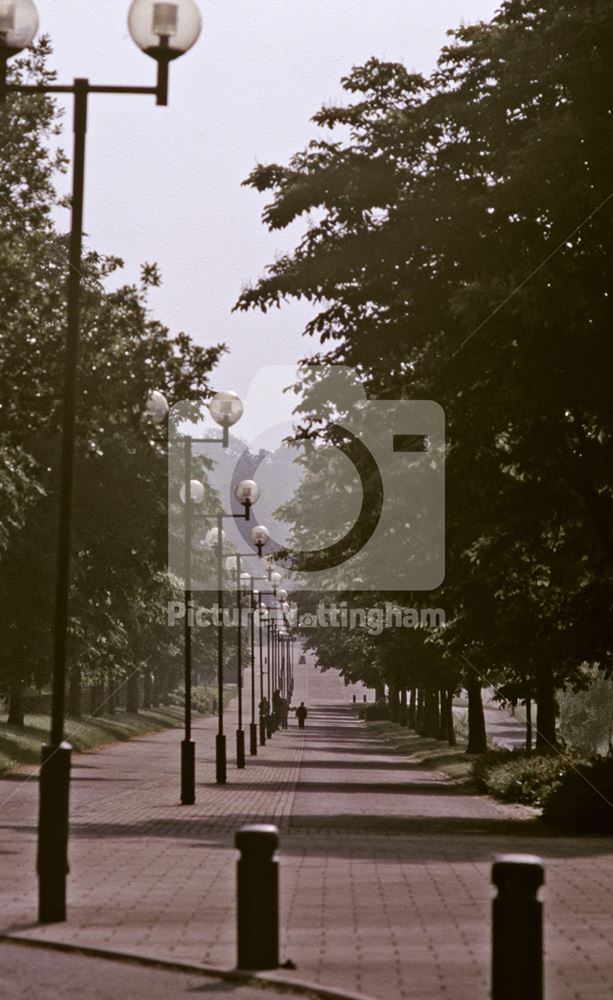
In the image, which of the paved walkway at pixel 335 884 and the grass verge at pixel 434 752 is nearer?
the paved walkway at pixel 335 884

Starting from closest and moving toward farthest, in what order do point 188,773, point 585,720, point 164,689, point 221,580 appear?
1. point 188,773
2. point 221,580
3. point 164,689
4. point 585,720

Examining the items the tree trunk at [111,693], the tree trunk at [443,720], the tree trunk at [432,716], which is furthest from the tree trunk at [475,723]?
the tree trunk at [432,716]

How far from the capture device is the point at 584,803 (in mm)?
23172

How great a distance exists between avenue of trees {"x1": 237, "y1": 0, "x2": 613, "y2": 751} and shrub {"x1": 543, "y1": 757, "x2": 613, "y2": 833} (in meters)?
2.13

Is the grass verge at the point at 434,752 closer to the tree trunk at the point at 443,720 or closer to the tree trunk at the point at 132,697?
the tree trunk at the point at 443,720

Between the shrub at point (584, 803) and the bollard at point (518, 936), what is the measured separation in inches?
608

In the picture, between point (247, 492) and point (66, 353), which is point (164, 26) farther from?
point (247, 492)

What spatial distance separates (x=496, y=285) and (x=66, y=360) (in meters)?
11.1

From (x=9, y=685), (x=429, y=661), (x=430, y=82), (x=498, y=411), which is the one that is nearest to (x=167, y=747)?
(x=429, y=661)

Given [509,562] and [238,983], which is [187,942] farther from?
[509,562]

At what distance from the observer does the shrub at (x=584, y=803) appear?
908 inches

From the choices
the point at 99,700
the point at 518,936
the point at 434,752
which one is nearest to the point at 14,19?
the point at 518,936

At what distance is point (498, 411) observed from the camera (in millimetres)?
24672

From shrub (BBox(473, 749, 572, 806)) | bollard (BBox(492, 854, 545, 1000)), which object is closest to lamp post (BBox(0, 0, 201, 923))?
bollard (BBox(492, 854, 545, 1000))
